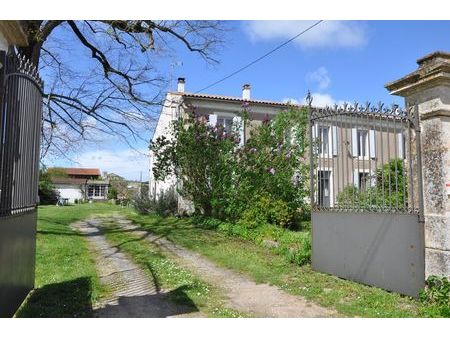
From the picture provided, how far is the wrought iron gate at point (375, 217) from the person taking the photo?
587 centimetres

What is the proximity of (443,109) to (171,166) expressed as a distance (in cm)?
1273

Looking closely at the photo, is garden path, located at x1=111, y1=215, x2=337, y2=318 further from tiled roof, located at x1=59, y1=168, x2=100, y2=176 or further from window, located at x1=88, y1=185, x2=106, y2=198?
tiled roof, located at x1=59, y1=168, x2=100, y2=176

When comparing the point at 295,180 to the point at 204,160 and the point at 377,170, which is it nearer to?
the point at 204,160

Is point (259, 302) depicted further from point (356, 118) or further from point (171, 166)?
point (171, 166)

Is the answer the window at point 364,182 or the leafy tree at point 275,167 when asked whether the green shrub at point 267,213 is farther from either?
the window at point 364,182

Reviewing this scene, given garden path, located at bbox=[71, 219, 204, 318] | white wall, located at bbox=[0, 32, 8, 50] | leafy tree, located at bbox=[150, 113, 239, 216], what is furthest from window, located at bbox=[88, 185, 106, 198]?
white wall, located at bbox=[0, 32, 8, 50]

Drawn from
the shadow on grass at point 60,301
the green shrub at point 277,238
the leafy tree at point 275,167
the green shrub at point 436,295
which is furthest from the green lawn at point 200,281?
the leafy tree at point 275,167

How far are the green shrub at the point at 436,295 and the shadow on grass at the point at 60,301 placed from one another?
163 inches

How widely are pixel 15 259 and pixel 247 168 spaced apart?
10591mm

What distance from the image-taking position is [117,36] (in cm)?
1267

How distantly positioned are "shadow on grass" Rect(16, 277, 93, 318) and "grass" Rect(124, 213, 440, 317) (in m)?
2.85

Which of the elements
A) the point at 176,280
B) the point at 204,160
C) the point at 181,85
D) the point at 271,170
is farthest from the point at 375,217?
the point at 181,85

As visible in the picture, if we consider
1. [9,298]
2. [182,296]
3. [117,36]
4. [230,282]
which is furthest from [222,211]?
[9,298]

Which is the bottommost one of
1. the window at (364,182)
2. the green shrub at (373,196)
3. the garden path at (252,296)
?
the garden path at (252,296)
